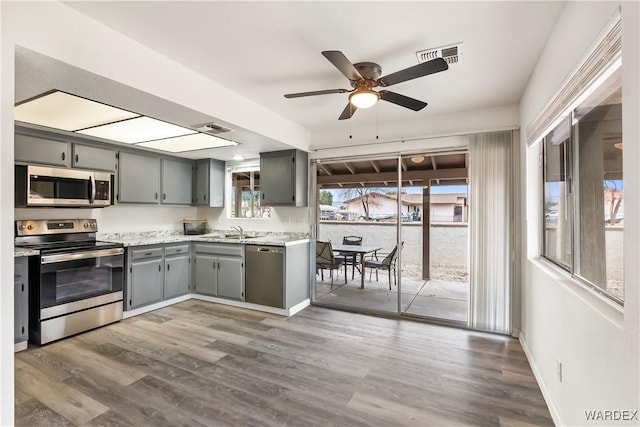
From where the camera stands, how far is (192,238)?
15.0ft

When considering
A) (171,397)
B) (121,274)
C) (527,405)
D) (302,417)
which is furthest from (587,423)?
(121,274)

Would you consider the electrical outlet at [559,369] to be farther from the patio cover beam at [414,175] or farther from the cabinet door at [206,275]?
the cabinet door at [206,275]

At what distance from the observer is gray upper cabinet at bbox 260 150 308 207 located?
4254 mm

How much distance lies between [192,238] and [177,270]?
1.66 ft

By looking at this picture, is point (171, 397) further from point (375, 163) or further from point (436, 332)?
point (375, 163)

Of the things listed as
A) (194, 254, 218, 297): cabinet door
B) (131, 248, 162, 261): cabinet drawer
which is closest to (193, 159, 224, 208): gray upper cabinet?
(194, 254, 218, 297): cabinet door

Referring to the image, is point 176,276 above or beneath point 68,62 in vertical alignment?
beneath

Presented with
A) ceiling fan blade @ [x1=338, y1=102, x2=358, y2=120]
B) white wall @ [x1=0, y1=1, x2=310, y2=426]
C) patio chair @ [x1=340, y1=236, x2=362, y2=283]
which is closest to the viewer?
white wall @ [x1=0, y1=1, x2=310, y2=426]

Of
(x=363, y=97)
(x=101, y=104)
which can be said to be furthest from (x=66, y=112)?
(x=363, y=97)

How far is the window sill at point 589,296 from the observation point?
4.22ft

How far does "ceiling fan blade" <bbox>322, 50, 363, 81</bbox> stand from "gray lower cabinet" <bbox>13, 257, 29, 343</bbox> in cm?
337

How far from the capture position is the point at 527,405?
2082 mm

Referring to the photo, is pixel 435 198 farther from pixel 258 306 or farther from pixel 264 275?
pixel 258 306

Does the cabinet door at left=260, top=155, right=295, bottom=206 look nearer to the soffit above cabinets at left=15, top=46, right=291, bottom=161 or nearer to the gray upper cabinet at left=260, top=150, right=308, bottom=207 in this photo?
the gray upper cabinet at left=260, top=150, right=308, bottom=207
